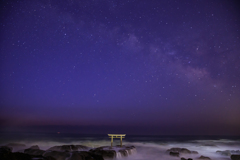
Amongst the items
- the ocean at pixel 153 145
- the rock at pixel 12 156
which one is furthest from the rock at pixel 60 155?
the ocean at pixel 153 145

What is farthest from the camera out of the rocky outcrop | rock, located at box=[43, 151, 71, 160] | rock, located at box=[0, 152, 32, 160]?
rock, located at box=[43, 151, 71, 160]

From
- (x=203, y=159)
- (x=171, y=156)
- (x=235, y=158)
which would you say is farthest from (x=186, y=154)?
(x=235, y=158)

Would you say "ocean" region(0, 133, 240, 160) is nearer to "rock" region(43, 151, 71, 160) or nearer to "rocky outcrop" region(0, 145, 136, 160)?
"rocky outcrop" region(0, 145, 136, 160)

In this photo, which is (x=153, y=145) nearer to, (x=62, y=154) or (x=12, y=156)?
(x=62, y=154)

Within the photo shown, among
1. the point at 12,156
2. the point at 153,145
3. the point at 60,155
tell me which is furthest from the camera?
the point at 153,145

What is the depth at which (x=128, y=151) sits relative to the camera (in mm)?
22156

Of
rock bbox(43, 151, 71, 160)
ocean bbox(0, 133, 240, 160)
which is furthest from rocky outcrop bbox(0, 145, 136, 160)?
ocean bbox(0, 133, 240, 160)

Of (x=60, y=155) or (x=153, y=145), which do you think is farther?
(x=153, y=145)

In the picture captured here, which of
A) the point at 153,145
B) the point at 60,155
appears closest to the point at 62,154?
the point at 60,155

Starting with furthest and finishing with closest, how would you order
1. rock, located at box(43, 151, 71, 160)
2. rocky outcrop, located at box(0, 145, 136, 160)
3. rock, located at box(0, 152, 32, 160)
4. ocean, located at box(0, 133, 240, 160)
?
1. ocean, located at box(0, 133, 240, 160)
2. rock, located at box(43, 151, 71, 160)
3. rocky outcrop, located at box(0, 145, 136, 160)
4. rock, located at box(0, 152, 32, 160)

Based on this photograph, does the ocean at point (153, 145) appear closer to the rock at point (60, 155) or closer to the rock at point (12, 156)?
the rock at point (60, 155)

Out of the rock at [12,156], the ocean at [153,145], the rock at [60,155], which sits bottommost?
the ocean at [153,145]

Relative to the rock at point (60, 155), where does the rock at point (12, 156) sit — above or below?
above

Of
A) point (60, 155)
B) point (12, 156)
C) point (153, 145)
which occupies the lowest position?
point (153, 145)
